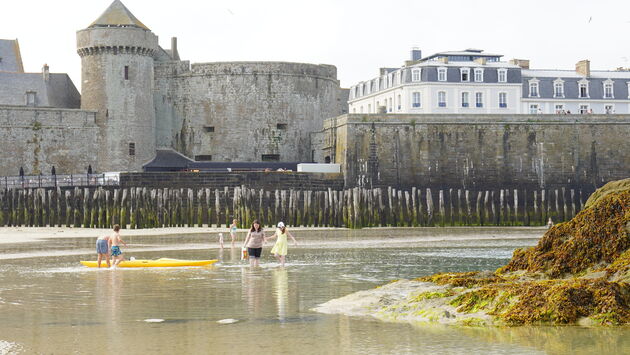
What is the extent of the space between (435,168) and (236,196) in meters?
10.8

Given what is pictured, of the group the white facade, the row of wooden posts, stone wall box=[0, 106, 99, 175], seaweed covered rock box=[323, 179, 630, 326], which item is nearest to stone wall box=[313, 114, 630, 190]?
the row of wooden posts

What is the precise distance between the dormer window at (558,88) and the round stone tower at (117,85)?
82.9 ft

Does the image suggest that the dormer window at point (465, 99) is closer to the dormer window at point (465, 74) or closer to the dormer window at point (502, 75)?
the dormer window at point (465, 74)

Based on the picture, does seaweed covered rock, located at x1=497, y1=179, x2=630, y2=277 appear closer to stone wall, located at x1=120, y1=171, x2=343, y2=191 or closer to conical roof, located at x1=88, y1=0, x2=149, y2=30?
stone wall, located at x1=120, y1=171, x2=343, y2=191

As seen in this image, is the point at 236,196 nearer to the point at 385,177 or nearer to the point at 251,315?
the point at 385,177

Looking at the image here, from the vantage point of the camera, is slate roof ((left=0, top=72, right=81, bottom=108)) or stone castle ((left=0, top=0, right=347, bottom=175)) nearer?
stone castle ((left=0, top=0, right=347, bottom=175))

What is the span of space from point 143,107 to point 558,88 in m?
25.8

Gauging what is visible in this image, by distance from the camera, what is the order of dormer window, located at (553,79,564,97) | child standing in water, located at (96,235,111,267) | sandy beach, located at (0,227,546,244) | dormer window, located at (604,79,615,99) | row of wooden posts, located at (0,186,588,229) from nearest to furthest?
1. child standing in water, located at (96,235,111,267)
2. sandy beach, located at (0,227,546,244)
3. row of wooden posts, located at (0,186,588,229)
4. dormer window, located at (553,79,564,97)
5. dormer window, located at (604,79,615,99)

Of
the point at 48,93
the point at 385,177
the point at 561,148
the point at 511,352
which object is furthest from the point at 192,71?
the point at 511,352

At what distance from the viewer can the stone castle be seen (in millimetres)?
47656

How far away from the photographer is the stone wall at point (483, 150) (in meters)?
44.1

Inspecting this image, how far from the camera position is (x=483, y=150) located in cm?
4475

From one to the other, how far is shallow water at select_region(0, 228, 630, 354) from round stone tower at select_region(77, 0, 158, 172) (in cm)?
2387

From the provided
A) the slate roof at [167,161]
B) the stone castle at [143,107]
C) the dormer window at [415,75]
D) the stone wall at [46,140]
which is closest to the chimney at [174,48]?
the stone castle at [143,107]
